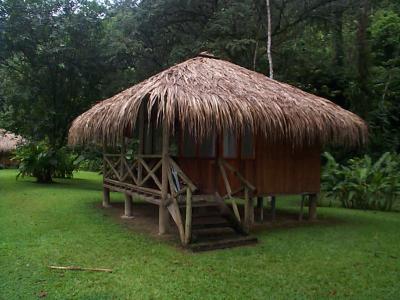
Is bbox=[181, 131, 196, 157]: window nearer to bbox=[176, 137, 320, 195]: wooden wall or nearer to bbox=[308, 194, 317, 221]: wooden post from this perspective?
bbox=[176, 137, 320, 195]: wooden wall

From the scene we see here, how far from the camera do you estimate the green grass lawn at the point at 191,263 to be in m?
4.74

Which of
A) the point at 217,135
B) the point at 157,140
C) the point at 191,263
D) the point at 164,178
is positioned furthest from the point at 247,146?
the point at 191,263

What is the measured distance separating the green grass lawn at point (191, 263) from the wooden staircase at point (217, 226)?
0.96ft

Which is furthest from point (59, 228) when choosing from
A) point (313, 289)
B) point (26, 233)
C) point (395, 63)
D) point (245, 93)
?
point (395, 63)

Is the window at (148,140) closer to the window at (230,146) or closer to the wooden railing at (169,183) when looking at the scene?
the wooden railing at (169,183)

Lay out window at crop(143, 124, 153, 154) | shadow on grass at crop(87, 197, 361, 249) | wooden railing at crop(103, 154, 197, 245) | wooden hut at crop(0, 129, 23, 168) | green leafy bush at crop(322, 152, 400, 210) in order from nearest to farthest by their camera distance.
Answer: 1. wooden railing at crop(103, 154, 197, 245)
2. shadow on grass at crop(87, 197, 361, 249)
3. window at crop(143, 124, 153, 154)
4. green leafy bush at crop(322, 152, 400, 210)
5. wooden hut at crop(0, 129, 23, 168)


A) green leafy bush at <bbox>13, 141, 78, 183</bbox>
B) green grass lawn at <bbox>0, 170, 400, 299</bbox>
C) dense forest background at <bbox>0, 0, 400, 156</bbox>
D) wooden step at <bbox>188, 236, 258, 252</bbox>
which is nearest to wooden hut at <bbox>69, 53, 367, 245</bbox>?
wooden step at <bbox>188, 236, 258, 252</bbox>

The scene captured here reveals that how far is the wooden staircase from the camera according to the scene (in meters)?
6.90

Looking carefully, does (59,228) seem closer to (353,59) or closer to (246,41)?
(246,41)

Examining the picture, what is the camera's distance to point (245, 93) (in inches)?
305

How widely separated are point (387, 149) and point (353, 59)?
3214 millimetres

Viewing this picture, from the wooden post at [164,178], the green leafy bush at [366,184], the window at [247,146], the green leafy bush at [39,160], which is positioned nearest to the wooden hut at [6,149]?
the green leafy bush at [39,160]

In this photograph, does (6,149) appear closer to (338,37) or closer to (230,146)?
(338,37)

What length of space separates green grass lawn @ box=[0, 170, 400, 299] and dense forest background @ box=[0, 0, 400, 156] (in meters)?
6.87
